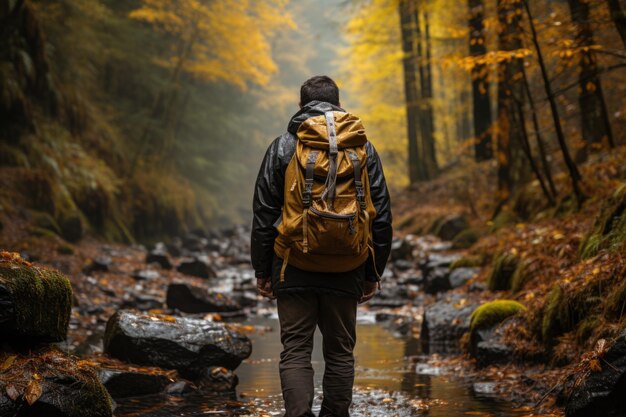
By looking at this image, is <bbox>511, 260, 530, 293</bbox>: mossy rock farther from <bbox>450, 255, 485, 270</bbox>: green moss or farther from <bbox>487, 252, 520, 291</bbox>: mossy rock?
<bbox>450, 255, 485, 270</bbox>: green moss

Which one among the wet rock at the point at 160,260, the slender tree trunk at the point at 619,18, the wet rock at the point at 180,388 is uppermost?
the slender tree trunk at the point at 619,18

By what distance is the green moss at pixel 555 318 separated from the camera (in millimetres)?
5648

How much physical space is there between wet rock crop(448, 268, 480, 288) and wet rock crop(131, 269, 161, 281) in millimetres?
6149

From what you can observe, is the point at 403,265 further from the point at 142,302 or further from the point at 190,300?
the point at 142,302

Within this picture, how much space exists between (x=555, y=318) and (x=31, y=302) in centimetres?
421

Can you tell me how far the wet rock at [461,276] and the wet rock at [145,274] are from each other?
6149 mm

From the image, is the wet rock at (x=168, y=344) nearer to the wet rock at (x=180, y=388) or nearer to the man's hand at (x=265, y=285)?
the wet rock at (x=180, y=388)

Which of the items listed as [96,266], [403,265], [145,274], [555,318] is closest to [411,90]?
[403,265]

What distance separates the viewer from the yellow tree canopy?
22109mm

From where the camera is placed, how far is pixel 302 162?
12.5 ft

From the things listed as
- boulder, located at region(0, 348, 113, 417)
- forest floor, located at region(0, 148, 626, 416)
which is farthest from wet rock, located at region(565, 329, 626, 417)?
boulder, located at region(0, 348, 113, 417)

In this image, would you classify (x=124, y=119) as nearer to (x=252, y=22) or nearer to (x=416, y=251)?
(x=252, y=22)

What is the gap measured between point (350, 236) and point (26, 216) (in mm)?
11749

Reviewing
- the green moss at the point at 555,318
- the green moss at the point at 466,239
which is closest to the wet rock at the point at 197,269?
the green moss at the point at 466,239
